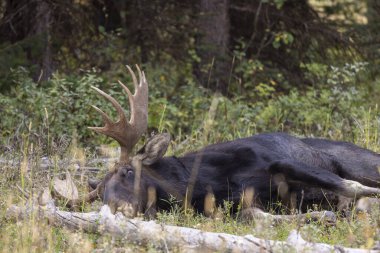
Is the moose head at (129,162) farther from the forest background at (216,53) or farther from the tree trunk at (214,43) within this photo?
the tree trunk at (214,43)

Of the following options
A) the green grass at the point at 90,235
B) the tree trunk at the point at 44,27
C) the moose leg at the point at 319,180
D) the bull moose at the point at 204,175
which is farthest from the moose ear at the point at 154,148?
the tree trunk at the point at 44,27

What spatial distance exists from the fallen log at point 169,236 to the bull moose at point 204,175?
1.34 metres

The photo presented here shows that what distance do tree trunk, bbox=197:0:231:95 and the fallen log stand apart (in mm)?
8173

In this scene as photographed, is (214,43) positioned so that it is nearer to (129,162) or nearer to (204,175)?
(204,175)

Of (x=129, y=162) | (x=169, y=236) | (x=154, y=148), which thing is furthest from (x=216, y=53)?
(x=169, y=236)

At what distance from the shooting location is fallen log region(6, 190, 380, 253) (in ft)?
18.4

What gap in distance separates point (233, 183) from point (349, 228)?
210 cm

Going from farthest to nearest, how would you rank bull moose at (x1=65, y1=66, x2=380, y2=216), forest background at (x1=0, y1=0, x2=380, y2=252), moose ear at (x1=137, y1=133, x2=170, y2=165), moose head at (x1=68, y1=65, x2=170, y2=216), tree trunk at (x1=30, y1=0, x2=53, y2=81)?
tree trunk at (x1=30, y1=0, x2=53, y2=81) < forest background at (x1=0, y1=0, x2=380, y2=252) < moose ear at (x1=137, y1=133, x2=170, y2=165) < bull moose at (x1=65, y1=66, x2=380, y2=216) < moose head at (x1=68, y1=65, x2=170, y2=216)

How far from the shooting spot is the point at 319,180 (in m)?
8.42

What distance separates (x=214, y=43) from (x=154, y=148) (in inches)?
253

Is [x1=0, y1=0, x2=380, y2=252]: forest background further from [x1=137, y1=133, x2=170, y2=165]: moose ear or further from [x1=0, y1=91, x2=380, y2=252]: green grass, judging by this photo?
[x1=137, y1=133, x2=170, y2=165]: moose ear

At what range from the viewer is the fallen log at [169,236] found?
5621 millimetres

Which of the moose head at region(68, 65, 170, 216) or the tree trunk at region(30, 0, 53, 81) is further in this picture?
the tree trunk at region(30, 0, 53, 81)

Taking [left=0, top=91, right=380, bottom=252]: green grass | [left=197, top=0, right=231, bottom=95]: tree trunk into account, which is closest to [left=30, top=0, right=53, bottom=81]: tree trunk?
[left=197, top=0, right=231, bottom=95]: tree trunk
